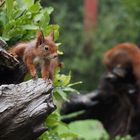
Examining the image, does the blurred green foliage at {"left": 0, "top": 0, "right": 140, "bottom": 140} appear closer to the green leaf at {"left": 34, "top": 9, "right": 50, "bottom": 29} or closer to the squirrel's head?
the green leaf at {"left": 34, "top": 9, "right": 50, "bottom": 29}

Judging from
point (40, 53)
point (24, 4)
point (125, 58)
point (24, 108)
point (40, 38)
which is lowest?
point (125, 58)

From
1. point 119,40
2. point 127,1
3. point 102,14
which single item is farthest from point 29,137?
point 102,14

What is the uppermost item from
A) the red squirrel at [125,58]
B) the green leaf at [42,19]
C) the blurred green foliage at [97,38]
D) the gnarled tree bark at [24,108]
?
the green leaf at [42,19]

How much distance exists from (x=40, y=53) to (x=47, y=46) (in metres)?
0.09

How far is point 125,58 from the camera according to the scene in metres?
9.98

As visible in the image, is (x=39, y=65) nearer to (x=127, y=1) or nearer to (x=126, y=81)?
(x=126, y=81)

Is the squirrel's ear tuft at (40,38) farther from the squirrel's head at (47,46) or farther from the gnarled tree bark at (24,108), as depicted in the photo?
the gnarled tree bark at (24,108)

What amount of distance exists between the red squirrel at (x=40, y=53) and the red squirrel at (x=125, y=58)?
15.5ft

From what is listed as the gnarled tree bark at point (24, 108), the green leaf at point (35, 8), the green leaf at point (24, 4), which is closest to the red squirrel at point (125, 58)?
the green leaf at point (24, 4)

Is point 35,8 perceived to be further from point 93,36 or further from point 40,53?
point 93,36

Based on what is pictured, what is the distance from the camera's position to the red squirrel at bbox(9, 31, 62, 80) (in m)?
4.88

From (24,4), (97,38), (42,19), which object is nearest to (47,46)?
(42,19)

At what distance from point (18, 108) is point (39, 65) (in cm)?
80

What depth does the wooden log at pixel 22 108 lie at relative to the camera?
4.28 m
